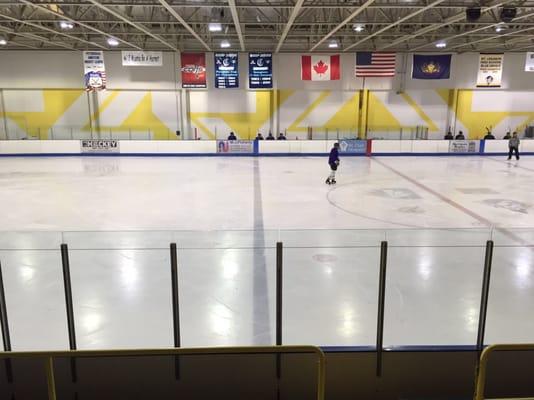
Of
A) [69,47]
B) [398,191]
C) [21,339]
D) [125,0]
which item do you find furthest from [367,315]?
[69,47]

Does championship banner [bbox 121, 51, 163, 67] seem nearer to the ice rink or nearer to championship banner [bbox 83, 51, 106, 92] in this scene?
championship banner [bbox 83, 51, 106, 92]

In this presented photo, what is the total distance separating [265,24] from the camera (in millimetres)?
20047

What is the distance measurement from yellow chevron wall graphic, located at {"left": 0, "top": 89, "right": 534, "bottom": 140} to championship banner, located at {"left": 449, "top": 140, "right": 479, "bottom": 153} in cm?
291

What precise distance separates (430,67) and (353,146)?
7.07m

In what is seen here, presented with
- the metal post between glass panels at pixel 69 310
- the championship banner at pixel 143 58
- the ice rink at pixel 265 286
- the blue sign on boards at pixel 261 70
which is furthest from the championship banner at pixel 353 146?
the metal post between glass panels at pixel 69 310

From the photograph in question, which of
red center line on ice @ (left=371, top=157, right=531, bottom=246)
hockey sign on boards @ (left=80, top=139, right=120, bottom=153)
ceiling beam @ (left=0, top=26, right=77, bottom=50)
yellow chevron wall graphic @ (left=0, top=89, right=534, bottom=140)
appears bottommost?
red center line on ice @ (left=371, top=157, right=531, bottom=246)

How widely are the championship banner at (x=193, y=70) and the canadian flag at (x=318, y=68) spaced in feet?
19.8

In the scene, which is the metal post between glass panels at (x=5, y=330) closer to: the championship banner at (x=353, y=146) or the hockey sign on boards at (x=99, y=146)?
the hockey sign on boards at (x=99, y=146)

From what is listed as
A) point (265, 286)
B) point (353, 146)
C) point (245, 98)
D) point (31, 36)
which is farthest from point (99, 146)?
point (265, 286)

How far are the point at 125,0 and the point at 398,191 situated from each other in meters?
11.4

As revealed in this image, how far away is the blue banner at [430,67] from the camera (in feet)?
90.5

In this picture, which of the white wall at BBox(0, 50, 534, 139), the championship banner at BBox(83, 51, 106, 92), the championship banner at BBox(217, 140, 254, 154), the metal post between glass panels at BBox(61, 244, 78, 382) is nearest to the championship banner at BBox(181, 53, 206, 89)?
the white wall at BBox(0, 50, 534, 139)

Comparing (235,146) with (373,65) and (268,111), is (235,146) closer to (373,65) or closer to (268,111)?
(268,111)

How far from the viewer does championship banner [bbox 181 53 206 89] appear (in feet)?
88.3
